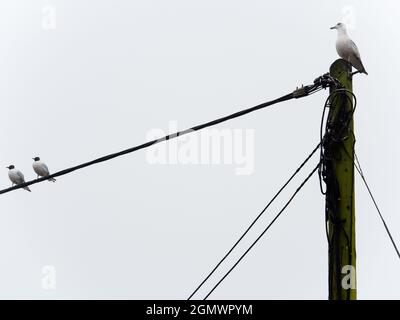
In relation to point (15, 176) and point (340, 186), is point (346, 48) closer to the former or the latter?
point (340, 186)

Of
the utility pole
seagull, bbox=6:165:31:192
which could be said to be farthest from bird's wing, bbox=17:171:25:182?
the utility pole

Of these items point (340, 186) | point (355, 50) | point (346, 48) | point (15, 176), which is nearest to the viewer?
point (340, 186)

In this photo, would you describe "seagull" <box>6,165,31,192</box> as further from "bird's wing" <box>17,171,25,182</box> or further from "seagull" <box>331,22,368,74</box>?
"seagull" <box>331,22,368,74</box>

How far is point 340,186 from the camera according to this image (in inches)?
319

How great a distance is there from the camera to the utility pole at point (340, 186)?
25.8 ft

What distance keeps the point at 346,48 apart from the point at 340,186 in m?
5.72

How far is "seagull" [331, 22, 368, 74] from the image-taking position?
40.9ft

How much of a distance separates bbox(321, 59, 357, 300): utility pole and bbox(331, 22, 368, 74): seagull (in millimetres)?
3915

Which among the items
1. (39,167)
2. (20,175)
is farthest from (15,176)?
(39,167)
